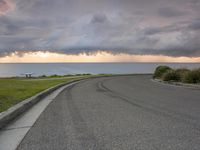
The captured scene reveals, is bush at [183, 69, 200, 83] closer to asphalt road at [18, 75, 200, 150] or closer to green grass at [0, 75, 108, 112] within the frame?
green grass at [0, 75, 108, 112]

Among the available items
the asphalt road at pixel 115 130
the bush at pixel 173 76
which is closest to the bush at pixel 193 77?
the bush at pixel 173 76

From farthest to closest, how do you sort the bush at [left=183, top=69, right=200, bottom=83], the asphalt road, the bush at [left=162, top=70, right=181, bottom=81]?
the bush at [left=162, top=70, right=181, bottom=81]
the bush at [left=183, top=69, right=200, bottom=83]
the asphalt road

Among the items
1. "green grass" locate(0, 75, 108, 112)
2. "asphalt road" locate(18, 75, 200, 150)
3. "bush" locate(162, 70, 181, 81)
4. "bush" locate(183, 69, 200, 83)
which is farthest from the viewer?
"bush" locate(162, 70, 181, 81)

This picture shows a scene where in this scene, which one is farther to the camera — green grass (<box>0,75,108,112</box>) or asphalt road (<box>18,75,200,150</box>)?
green grass (<box>0,75,108,112</box>)

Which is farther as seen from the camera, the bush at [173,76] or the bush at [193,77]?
the bush at [173,76]

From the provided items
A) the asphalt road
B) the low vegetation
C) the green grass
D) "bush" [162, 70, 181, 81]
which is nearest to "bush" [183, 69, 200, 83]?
the low vegetation

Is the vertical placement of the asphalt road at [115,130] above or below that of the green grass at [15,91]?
below

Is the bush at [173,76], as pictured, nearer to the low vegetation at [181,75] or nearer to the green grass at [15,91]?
the low vegetation at [181,75]

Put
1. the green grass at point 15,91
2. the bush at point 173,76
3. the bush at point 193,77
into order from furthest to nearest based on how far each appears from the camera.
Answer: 1. the bush at point 173,76
2. the bush at point 193,77
3. the green grass at point 15,91

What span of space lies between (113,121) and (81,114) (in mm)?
1531

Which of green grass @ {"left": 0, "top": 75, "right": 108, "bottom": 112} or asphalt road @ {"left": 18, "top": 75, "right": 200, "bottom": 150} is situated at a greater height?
green grass @ {"left": 0, "top": 75, "right": 108, "bottom": 112}

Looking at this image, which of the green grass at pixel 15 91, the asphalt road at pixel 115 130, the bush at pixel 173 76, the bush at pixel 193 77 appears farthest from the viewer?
the bush at pixel 173 76

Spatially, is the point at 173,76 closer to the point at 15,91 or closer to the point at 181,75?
the point at 181,75

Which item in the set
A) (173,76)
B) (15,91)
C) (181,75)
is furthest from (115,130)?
(173,76)
